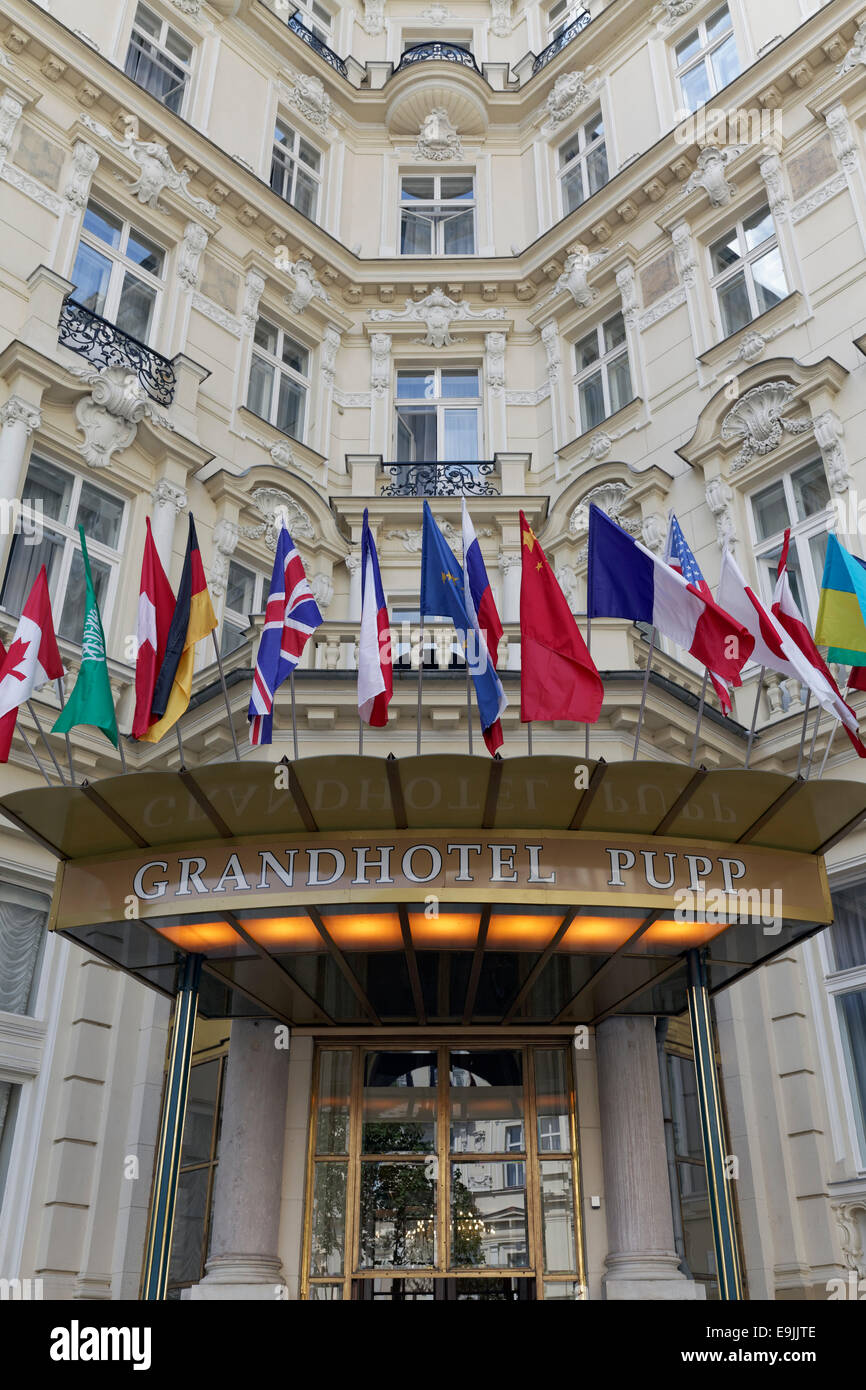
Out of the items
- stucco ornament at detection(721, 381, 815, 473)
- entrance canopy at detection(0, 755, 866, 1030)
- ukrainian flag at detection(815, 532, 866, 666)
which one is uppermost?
stucco ornament at detection(721, 381, 815, 473)

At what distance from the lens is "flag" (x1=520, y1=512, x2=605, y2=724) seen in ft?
27.9

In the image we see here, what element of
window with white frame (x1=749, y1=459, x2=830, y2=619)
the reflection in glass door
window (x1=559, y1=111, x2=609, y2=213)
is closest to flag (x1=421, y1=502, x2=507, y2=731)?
the reflection in glass door

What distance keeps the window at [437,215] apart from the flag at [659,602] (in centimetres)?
1311

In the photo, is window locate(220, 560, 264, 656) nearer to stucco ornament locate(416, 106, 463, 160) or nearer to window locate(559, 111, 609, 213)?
window locate(559, 111, 609, 213)

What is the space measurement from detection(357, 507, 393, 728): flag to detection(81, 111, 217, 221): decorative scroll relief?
10116mm

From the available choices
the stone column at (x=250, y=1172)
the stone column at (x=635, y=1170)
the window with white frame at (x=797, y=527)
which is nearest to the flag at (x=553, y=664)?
the stone column at (x=635, y=1170)

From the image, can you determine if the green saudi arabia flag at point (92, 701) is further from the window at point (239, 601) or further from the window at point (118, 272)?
the window at point (118, 272)

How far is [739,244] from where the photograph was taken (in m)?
16.5

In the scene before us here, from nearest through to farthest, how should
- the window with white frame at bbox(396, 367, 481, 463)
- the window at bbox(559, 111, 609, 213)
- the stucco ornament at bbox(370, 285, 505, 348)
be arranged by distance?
the window with white frame at bbox(396, 367, 481, 463)
the stucco ornament at bbox(370, 285, 505, 348)
the window at bbox(559, 111, 609, 213)

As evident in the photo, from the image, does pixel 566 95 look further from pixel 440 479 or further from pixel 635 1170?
pixel 635 1170

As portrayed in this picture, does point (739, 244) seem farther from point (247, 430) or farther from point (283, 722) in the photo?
point (283, 722)

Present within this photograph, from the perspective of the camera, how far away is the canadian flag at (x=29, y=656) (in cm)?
861

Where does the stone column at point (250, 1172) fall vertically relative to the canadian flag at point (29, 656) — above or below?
below
